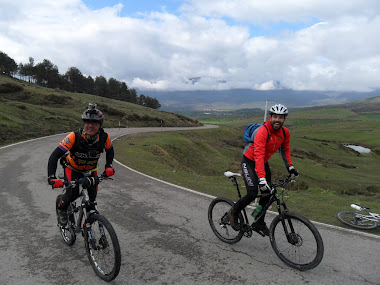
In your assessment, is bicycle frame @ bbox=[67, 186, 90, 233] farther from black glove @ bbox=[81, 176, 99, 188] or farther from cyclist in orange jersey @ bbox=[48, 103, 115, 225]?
black glove @ bbox=[81, 176, 99, 188]

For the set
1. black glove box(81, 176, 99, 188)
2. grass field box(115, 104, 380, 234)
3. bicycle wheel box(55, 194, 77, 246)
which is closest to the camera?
black glove box(81, 176, 99, 188)

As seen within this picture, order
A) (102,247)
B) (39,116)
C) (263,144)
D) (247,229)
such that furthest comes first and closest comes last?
(39,116)
(247,229)
(263,144)
(102,247)

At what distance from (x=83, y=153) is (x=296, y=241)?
4330 mm

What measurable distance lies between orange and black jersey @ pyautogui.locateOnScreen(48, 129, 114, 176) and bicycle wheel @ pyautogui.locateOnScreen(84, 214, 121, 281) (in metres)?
1.09

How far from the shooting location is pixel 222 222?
234 inches

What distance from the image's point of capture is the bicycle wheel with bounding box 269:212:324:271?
14.6 feet

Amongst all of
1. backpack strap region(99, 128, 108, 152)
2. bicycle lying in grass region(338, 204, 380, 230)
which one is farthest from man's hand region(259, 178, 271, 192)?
bicycle lying in grass region(338, 204, 380, 230)

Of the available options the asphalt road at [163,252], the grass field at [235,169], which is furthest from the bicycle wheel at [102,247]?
the grass field at [235,169]

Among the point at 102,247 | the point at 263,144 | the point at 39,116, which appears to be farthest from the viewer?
the point at 39,116

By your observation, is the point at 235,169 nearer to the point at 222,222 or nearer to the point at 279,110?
the point at 222,222

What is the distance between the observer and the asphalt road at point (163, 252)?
14.5 ft

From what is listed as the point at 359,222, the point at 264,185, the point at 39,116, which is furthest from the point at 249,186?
the point at 39,116

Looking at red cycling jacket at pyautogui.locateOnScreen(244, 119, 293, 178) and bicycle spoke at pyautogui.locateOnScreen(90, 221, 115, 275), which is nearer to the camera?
bicycle spoke at pyautogui.locateOnScreen(90, 221, 115, 275)

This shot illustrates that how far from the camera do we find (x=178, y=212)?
24.7ft
